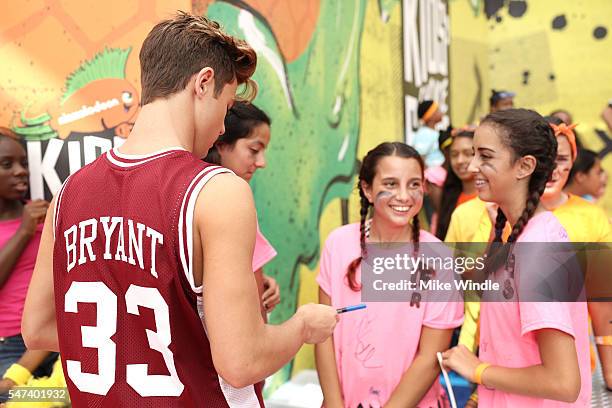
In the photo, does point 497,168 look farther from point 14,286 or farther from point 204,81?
point 14,286

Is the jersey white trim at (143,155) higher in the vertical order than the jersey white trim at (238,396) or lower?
higher

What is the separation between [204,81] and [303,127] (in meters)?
2.67

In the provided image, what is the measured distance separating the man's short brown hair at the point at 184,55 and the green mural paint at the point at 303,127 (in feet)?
5.61

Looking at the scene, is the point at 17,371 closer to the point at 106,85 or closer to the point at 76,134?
the point at 76,134

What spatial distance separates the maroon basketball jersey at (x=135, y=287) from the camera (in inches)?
51.5

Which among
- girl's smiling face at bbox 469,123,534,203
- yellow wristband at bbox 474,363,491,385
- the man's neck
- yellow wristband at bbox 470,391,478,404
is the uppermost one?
the man's neck

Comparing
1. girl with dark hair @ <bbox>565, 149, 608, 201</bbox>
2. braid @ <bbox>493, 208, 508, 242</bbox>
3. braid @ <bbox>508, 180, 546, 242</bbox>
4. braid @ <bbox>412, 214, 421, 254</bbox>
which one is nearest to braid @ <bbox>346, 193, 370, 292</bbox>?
braid @ <bbox>412, 214, 421, 254</bbox>

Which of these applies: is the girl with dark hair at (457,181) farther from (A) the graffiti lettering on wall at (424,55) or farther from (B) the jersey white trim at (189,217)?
(B) the jersey white trim at (189,217)

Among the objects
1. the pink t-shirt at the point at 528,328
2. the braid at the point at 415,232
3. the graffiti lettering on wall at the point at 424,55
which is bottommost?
the pink t-shirt at the point at 528,328

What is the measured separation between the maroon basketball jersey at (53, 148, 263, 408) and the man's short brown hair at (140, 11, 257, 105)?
0.17 m

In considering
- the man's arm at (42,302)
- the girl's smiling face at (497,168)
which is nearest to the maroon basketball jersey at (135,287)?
the man's arm at (42,302)

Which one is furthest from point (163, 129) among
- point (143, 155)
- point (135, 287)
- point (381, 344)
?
point (381, 344)

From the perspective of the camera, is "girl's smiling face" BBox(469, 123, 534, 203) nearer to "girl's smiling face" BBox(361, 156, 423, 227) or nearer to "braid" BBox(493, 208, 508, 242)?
"braid" BBox(493, 208, 508, 242)

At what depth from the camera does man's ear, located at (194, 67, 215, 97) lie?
1.39 meters
